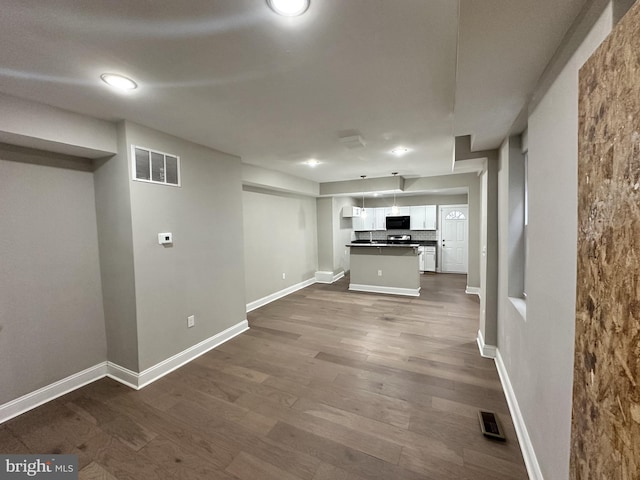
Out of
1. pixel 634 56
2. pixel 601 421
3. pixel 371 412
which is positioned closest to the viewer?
pixel 634 56

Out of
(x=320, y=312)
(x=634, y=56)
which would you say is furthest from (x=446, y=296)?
(x=634, y=56)

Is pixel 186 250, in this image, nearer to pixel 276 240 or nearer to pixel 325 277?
pixel 276 240

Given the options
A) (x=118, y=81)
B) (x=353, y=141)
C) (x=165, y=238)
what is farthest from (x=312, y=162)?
(x=118, y=81)

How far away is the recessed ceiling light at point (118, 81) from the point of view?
162cm

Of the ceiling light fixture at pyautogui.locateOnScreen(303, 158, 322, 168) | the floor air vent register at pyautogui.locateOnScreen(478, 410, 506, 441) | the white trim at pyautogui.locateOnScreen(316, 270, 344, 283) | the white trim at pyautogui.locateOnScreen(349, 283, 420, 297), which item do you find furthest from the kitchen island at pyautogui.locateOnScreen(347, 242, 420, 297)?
the floor air vent register at pyautogui.locateOnScreen(478, 410, 506, 441)

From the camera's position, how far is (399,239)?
8141mm

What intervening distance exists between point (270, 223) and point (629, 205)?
4851 mm

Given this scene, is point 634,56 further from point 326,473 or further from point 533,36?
point 326,473

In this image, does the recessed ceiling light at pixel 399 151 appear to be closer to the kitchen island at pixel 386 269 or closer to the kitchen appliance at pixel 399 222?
the kitchen island at pixel 386 269

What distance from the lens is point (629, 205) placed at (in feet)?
2.19

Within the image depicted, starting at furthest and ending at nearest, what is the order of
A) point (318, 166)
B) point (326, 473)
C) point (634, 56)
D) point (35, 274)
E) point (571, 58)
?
point (318, 166)
point (35, 274)
point (326, 473)
point (571, 58)
point (634, 56)

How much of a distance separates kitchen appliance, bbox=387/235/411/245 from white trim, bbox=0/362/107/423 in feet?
24.1

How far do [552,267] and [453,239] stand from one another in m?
6.94

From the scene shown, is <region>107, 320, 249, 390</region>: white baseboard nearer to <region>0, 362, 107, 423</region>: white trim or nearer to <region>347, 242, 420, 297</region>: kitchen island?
<region>0, 362, 107, 423</region>: white trim
